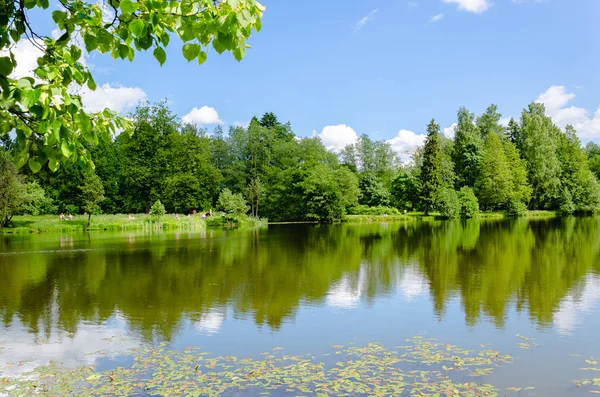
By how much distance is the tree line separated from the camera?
2094 inches

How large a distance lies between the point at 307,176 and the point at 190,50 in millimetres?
51071

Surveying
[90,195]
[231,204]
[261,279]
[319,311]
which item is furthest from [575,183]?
[319,311]

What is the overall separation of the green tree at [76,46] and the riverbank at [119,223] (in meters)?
38.1

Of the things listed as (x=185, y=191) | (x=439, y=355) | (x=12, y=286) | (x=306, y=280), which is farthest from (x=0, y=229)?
(x=439, y=355)

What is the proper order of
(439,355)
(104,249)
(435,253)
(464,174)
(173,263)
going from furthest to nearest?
(464,174) < (104,249) < (435,253) < (173,263) < (439,355)

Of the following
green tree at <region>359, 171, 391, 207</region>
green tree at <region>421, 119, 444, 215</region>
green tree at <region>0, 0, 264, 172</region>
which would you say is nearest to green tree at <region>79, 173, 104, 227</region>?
green tree at <region>359, 171, 391, 207</region>

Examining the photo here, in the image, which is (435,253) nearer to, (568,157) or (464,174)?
(464,174)

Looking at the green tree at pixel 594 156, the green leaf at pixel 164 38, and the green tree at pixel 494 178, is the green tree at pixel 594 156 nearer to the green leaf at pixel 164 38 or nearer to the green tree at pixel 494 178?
the green tree at pixel 494 178

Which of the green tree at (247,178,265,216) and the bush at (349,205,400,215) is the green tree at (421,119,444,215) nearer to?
the bush at (349,205,400,215)

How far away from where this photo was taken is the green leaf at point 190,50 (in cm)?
313

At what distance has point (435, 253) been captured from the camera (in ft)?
A: 67.3

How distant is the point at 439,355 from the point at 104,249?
2025cm

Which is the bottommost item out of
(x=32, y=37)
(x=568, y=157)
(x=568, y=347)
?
(x=568, y=347)

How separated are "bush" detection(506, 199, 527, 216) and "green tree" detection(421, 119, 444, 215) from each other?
32.9ft
